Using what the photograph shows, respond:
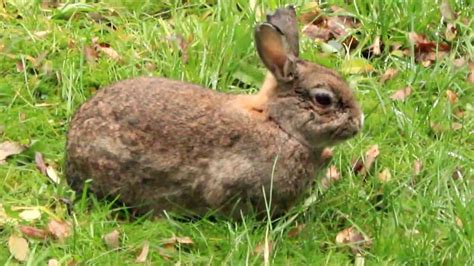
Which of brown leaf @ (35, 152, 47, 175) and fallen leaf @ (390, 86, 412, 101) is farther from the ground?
fallen leaf @ (390, 86, 412, 101)

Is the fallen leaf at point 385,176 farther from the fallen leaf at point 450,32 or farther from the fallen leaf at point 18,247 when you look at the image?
the fallen leaf at point 18,247

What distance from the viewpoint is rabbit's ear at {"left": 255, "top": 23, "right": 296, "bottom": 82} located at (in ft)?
20.3

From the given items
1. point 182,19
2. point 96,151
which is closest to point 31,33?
point 182,19

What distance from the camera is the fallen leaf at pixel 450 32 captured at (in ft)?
26.2

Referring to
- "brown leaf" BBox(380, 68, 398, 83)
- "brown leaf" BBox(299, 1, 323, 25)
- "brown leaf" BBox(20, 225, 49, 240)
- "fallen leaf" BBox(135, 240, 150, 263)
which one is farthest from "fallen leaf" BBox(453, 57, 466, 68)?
"brown leaf" BBox(20, 225, 49, 240)

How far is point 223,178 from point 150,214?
390 millimetres

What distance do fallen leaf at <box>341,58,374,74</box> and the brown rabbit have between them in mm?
1321

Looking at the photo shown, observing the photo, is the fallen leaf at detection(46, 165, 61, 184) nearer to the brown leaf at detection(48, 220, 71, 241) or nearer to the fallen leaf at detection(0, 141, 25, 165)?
the fallen leaf at detection(0, 141, 25, 165)

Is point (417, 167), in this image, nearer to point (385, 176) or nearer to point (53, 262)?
point (385, 176)

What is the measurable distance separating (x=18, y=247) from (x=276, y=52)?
144cm

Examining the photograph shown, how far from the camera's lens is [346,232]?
617cm

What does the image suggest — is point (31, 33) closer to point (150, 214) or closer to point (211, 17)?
point (211, 17)

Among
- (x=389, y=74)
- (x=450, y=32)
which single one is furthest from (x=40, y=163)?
(x=450, y=32)

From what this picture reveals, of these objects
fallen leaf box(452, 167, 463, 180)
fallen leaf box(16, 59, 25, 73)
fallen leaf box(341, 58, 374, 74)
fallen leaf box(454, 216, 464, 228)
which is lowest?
fallen leaf box(16, 59, 25, 73)
